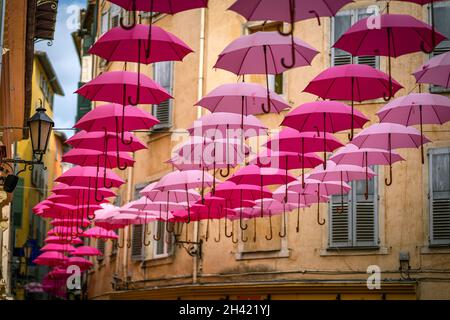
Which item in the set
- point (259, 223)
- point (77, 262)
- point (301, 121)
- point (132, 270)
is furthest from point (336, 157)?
point (77, 262)

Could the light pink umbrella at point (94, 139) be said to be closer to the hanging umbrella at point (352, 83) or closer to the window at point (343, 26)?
the hanging umbrella at point (352, 83)

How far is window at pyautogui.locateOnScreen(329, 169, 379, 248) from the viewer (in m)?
20.1

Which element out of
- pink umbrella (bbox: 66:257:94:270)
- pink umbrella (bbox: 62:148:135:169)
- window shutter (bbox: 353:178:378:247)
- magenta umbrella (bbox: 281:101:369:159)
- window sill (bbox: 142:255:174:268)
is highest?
magenta umbrella (bbox: 281:101:369:159)

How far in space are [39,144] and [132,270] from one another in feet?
40.3

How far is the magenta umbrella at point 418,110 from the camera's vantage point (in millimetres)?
13438

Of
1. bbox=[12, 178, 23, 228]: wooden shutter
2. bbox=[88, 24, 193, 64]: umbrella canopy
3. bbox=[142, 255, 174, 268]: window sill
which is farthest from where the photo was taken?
bbox=[12, 178, 23, 228]: wooden shutter

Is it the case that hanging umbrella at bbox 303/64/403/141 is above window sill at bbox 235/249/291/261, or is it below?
above

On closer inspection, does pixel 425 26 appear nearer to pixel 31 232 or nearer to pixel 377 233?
pixel 377 233

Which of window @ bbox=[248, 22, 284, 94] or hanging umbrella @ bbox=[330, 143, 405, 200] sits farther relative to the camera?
window @ bbox=[248, 22, 284, 94]

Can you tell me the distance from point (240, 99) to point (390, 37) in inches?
119

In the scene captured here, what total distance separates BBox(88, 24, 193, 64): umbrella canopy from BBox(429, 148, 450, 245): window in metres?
9.04

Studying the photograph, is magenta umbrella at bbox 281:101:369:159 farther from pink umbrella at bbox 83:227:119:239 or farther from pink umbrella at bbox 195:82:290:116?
pink umbrella at bbox 83:227:119:239

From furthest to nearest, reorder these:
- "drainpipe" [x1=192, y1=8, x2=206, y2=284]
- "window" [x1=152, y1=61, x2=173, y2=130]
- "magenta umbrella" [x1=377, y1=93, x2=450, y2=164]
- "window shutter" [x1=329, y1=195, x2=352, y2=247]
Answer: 1. "window" [x1=152, y1=61, x2=173, y2=130]
2. "drainpipe" [x1=192, y1=8, x2=206, y2=284]
3. "window shutter" [x1=329, y1=195, x2=352, y2=247]
4. "magenta umbrella" [x1=377, y1=93, x2=450, y2=164]

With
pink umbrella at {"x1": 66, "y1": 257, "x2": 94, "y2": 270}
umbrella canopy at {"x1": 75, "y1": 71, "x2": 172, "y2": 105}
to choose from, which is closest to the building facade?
pink umbrella at {"x1": 66, "y1": 257, "x2": 94, "y2": 270}
